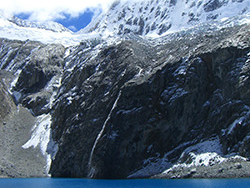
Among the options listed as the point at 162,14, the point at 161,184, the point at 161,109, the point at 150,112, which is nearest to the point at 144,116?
the point at 150,112

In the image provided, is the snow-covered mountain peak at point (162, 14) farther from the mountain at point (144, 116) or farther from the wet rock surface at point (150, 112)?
the wet rock surface at point (150, 112)

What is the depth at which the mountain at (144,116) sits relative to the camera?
5412 cm

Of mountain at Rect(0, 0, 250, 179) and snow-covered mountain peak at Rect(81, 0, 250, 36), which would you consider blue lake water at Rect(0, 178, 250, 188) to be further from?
snow-covered mountain peak at Rect(81, 0, 250, 36)

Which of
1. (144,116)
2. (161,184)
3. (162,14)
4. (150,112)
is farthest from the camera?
(162,14)

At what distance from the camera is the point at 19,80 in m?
108

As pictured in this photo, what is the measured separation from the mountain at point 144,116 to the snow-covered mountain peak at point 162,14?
2924 cm

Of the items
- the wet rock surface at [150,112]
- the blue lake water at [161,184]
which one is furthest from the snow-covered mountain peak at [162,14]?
the blue lake water at [161,184]

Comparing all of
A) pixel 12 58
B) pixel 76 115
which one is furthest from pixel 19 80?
pixel 76 115

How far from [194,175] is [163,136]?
1245 cm

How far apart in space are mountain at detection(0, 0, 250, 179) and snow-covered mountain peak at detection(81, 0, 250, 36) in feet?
95.9

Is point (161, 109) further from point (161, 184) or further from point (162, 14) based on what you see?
point (162, 14)

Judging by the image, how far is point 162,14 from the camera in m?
149

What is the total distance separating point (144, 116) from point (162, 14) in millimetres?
95893

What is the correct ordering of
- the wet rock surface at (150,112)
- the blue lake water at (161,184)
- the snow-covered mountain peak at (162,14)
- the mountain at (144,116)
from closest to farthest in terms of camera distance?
the blue lake water at (161,184)
the mountain at (144,116)
the wet rock surface at (150,112)
the snow-covered mountain peak at (162,14)
